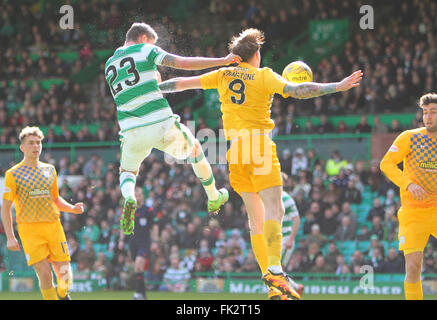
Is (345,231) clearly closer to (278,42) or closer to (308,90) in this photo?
(278,42)

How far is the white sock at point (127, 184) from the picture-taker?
8.34 metres

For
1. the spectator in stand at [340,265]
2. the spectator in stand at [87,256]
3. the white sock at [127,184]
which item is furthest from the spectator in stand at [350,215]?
the white sock at [127,184]

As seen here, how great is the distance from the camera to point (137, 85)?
323 inches

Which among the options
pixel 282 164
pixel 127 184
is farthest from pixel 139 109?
pixel 282 164

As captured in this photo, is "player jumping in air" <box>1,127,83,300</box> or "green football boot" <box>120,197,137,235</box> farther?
"player jumping in air" <box>1,127,83,300</box>

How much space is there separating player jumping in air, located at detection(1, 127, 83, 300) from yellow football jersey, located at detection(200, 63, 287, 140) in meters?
2.42

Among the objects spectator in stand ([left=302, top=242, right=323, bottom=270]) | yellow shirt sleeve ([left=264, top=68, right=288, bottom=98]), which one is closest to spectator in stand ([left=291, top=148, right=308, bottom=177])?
spectator in stand ([left=302, top=242, right=323, bottom=270])

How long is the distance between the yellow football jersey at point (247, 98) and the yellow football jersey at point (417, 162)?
1386 millimetres

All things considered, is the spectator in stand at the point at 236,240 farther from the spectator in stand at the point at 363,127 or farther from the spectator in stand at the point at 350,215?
the spectator in stand at the point at 363,127

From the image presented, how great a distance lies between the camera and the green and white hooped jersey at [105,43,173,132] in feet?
26.6

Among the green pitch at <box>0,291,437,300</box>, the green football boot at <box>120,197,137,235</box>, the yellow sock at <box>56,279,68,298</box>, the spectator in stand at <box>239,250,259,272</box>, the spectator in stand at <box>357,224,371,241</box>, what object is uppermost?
the green football boot at <box>120,197,137,235</box>

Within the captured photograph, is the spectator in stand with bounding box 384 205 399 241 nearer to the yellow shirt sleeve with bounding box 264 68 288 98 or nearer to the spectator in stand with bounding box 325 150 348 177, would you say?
the spectator in stand with bounding box 325 150 348 177

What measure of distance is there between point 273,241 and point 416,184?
64.1 inches
